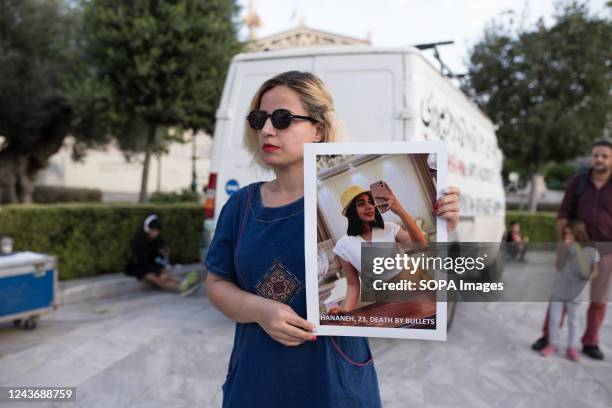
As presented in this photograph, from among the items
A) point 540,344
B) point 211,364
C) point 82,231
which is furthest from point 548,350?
point 82,231

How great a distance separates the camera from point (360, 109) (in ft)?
15.2

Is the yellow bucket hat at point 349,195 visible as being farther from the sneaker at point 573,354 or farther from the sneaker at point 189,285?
the sneaker at point 189,285

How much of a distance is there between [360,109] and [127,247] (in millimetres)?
5180

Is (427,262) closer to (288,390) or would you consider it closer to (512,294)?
(288,390)

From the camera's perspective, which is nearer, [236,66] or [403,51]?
[403,51]

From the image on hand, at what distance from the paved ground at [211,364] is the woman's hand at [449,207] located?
1.96m

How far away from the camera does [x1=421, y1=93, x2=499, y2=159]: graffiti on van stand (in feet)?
15.8

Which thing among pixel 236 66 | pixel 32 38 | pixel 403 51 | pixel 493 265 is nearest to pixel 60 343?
pixel 236 66

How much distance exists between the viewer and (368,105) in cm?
461

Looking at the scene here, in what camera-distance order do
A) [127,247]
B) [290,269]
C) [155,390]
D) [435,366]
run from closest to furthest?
[290,269] < [155,390] < [435,366] < [127,247]

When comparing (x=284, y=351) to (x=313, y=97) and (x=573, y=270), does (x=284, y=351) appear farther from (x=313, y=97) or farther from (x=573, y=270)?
(x=573, y=270)

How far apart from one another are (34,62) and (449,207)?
52.8 feet

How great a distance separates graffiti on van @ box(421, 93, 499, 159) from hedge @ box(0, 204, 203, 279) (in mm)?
5275

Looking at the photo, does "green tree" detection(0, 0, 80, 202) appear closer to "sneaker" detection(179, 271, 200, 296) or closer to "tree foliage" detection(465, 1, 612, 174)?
"sneaker" detection(179, 271, 200, 296)
